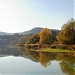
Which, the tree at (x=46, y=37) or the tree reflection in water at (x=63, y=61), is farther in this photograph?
the tree at (x=46, y=37)

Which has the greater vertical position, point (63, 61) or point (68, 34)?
point (68, 34)

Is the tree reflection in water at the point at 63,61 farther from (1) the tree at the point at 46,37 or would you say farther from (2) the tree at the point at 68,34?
(1) the tree at the point at 46,37

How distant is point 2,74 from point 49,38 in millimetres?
52560

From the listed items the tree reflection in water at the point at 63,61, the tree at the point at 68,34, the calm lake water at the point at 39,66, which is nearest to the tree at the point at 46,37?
the tree at the point at 68,34

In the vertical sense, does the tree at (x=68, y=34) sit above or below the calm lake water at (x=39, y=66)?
above

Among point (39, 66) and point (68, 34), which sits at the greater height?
point (68, 34)

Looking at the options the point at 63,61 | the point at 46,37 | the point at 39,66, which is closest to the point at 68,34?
the point at 46,37

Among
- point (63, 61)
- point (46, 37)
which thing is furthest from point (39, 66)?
point (46, 37)

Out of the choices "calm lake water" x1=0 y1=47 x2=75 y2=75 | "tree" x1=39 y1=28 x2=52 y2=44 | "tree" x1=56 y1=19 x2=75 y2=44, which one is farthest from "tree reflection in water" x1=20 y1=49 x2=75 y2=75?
"tree" x1=39 y1=28 x2=52 y2=44

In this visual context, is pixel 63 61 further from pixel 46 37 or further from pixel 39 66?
pixel 46 37

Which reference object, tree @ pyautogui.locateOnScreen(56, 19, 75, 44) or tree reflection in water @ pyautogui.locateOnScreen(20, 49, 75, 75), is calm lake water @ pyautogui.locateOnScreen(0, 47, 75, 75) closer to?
tree reflection in water @ pyautogui.locateOnScreen(20, 49, 75, 75)

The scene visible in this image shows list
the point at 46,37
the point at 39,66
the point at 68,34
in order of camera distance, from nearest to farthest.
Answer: the point at 39,66 < the point at 68,34 < the point at 46,37

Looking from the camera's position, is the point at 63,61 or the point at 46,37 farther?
the point at 46,37

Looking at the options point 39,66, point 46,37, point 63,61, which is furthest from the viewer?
point 46,37
